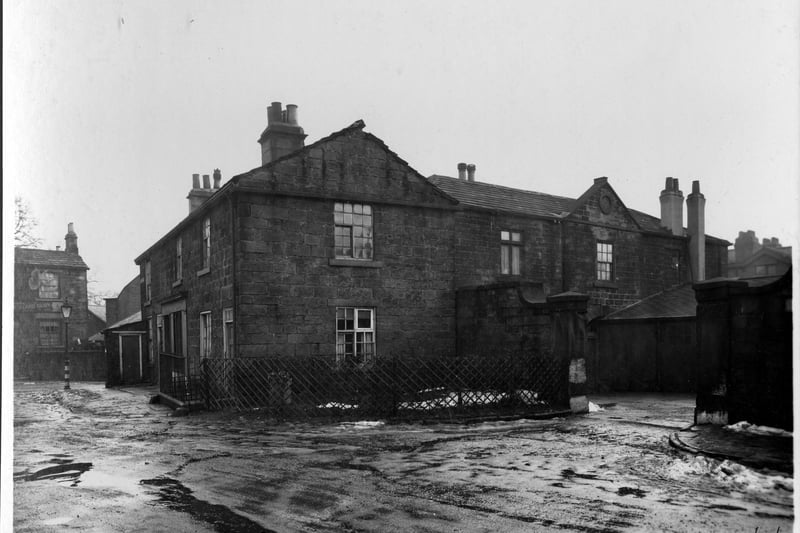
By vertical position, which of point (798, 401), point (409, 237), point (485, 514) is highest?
point (409, 237)

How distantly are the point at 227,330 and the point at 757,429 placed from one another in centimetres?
1301

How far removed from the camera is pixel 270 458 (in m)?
9.37

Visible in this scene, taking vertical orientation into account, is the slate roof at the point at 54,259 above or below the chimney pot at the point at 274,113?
below

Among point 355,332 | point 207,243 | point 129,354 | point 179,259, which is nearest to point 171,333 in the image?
point 179,259

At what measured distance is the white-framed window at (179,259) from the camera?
22859mm

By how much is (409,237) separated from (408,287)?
151 cm

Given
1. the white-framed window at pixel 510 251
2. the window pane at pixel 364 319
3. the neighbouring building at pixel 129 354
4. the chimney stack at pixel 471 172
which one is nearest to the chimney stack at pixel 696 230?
the white-framed window at pixel 510 251

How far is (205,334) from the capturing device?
19953 millimetres

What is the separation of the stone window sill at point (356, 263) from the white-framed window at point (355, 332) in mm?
1258

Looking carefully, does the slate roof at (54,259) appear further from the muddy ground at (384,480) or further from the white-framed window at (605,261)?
the white-framed window at (605,261)

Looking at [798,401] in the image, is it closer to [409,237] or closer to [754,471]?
[754,471]

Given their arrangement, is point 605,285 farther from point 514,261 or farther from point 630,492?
point 630,492

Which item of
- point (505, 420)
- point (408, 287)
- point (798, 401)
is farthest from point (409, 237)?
point (798, 401)

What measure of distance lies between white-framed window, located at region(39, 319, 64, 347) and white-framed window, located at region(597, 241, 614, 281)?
3294 cm
